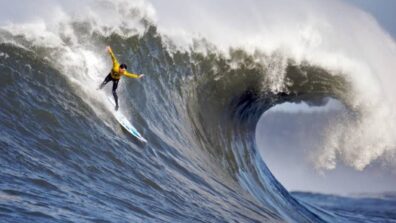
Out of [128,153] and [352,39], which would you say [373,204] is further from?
[128,153]

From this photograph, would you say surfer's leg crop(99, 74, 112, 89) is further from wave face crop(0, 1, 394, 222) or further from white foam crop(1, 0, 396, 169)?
white foam crop(1, 0, 396, 169)

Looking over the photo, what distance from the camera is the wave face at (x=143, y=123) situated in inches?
265

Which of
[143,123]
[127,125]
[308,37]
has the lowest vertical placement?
[127,125]

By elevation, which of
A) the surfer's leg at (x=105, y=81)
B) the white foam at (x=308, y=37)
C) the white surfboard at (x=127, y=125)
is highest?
the white foam at (x=308, y=37)

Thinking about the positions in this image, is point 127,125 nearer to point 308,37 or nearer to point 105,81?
point 105,81

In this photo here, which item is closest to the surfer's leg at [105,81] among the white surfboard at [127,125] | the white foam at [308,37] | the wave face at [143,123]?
the wave face at [143,123]

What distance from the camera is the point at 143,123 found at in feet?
36.0

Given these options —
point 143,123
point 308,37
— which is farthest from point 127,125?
point 308,37

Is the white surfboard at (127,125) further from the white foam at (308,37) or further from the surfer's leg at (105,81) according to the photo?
the white foam at (308,37)

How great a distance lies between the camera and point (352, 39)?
1709 cm

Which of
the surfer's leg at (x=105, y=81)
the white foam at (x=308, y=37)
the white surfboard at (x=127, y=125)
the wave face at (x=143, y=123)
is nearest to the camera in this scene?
the wave face at (x=143, y=123)

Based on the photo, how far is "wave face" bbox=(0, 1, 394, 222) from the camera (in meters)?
6.73

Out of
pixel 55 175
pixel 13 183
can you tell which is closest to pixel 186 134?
pixel 55 175

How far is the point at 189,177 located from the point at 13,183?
13.4 ft
